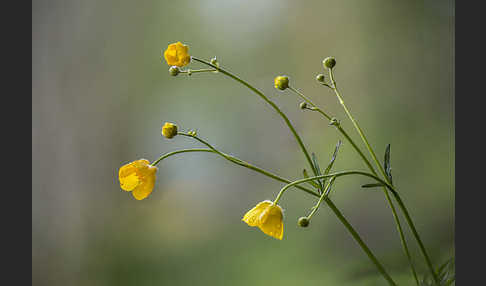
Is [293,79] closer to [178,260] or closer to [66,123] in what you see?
[178,260]

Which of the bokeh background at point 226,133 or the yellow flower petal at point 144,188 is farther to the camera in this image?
the bokeh background at point 226,133

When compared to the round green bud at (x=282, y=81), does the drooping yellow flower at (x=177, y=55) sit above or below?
above

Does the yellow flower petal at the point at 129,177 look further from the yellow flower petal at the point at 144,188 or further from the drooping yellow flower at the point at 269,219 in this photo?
the drooping yellow flower at the point at 269,219

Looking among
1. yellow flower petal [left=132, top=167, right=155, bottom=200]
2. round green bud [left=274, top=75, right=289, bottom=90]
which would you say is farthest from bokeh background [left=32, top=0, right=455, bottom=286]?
yellow flower petal [left=132, top=167, right=155, bottom=200]

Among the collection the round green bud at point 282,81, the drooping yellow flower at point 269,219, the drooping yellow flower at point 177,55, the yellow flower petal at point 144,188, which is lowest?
the drooping yellow flower at point 269,219

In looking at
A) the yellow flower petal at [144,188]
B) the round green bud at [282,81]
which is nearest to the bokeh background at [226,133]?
the round green bud at [282,81]

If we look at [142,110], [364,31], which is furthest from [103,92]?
[364,31]

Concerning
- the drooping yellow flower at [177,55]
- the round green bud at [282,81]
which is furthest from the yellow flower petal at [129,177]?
the round green bud at [282,81]
